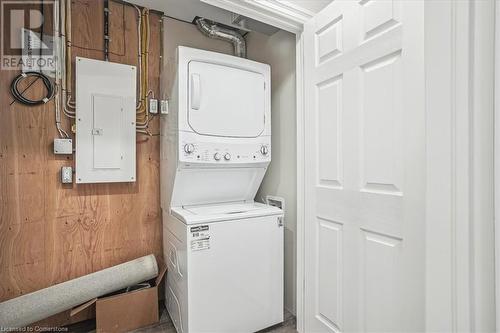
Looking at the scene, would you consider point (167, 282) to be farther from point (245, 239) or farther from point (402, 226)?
point (402, 226)

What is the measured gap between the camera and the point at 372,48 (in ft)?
4.36

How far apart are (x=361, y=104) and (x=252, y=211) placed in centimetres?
96

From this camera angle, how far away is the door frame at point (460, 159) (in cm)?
56

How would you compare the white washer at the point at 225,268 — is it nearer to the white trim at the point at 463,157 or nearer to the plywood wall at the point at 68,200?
the plywood wall at the point at 68,200

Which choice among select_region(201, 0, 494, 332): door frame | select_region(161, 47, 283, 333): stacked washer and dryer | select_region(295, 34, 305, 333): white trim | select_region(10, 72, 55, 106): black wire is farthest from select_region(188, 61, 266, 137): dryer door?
select_region(201, 0, 494, 332): door frame

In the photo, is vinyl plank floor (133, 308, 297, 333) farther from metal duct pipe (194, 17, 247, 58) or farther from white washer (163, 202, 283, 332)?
metal duct pipe (194, 17, 247, 58)

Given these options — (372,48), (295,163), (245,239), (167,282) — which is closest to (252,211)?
(245,239)

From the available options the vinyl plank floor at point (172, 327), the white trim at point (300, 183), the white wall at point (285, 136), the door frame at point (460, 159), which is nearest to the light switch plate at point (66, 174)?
the vinyl plank floor at point (172, 327)

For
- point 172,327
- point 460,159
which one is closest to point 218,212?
point 172,327

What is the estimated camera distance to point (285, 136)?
7.09ft

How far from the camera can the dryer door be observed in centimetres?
179

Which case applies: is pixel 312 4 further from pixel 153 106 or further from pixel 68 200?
pixel 68 200

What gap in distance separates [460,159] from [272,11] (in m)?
1.53

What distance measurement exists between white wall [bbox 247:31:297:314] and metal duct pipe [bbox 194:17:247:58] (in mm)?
199
